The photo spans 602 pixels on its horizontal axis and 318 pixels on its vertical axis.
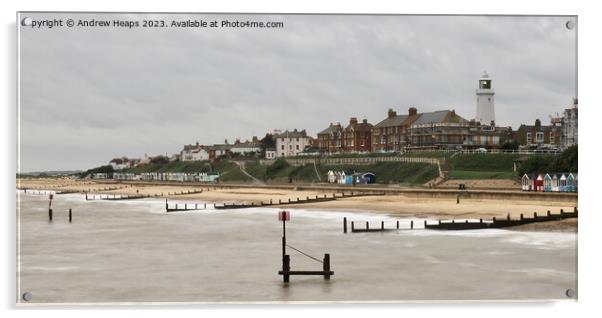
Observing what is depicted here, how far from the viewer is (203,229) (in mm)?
27766

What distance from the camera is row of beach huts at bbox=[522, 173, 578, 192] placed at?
22672 millimetres

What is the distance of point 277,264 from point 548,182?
52.7 feet

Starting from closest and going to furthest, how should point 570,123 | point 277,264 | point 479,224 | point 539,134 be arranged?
point 570,123, point 277,264, point 479,224, point 539,134

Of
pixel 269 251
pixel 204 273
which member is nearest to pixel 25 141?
pixel 204 273

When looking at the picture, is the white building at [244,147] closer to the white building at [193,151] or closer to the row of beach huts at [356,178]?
the white building at [193,151]

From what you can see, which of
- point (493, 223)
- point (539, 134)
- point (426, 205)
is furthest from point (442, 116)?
point (493, 223)

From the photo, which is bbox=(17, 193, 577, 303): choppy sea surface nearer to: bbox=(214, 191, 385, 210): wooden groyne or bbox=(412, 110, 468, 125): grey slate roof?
bbox=(412, 110, 468, 125): grey slate roof

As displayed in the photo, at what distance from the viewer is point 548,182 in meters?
29.9

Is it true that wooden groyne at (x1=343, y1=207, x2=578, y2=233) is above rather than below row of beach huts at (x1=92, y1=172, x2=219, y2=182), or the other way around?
below

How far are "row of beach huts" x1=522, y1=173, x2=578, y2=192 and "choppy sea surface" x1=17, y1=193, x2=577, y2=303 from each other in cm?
211

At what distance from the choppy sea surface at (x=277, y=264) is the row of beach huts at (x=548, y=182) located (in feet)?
6.92

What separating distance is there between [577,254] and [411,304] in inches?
168

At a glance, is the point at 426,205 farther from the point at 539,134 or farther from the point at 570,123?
the point at 570,123

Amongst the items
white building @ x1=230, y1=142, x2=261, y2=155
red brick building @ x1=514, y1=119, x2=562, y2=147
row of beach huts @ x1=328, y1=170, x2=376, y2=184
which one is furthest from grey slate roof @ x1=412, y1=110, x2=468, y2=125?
row of beach huts @ x1=328, y1=170, x2=376, y2=184
